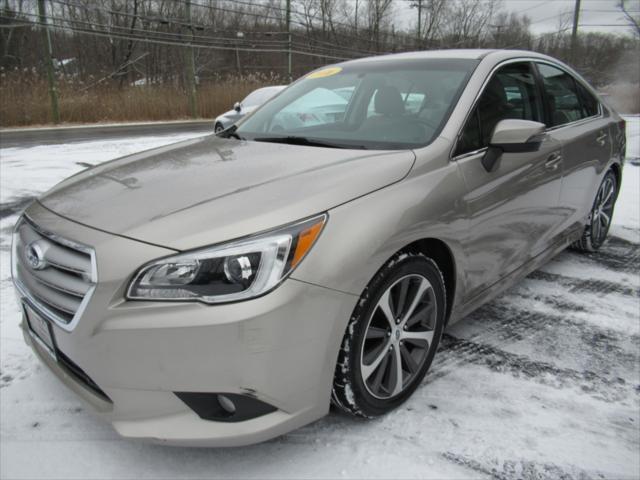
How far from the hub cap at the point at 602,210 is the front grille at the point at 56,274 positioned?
3780 mm

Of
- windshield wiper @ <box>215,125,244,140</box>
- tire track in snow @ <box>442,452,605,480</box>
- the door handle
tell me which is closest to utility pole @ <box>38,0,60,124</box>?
windshield wiper @ <box>215,125,244,140</box>

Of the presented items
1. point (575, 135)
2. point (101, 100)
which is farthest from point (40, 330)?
point (101, 100)

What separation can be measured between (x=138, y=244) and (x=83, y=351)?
0.41 m

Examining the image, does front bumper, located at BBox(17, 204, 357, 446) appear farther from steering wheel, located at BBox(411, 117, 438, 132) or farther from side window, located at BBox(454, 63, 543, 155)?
side window, located at BBox(454, 63, 543, 155)

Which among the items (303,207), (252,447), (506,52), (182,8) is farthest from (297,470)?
(182,8)

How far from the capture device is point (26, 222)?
6.96 ft

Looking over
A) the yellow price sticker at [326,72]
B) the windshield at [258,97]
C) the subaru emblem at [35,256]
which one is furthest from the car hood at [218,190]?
the windshield at [258,97]

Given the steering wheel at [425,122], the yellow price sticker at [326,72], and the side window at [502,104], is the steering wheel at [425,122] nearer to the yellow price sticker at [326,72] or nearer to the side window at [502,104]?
the side window at [502,104]

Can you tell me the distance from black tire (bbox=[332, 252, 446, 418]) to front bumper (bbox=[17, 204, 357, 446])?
0.36 ft

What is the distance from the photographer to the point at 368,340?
6.56 ft

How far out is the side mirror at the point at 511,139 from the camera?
2402 mm

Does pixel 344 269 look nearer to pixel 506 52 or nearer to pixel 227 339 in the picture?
pixel 227 339

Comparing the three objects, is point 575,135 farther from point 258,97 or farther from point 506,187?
→ point 258,97

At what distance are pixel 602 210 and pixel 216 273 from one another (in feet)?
12.4
